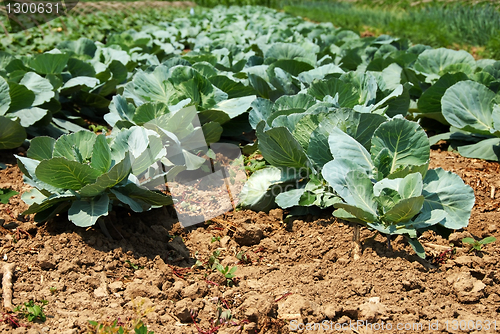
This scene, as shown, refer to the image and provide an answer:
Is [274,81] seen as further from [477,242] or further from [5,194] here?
[5,194]

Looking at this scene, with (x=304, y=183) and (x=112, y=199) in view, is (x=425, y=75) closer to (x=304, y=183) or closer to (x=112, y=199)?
(x=304, y=183)

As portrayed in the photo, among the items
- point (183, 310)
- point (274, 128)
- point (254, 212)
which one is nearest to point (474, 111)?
point (274, 128)

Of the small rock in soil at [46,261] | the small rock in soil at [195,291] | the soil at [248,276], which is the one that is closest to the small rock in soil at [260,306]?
the soil at [248,276]

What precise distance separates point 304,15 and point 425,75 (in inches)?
581

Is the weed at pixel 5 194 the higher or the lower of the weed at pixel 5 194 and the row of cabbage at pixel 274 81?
the lower

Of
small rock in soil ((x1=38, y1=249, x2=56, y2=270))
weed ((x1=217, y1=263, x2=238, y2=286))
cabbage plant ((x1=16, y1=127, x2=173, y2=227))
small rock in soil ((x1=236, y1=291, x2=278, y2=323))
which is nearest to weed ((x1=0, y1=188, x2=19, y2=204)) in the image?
cabbage plant ((x1=16, y1=127, x2=173, y2=227))

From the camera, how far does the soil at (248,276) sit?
68.8 inches

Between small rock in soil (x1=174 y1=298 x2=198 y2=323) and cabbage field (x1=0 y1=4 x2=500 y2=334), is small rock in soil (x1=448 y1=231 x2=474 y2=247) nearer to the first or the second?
cabbage field (x1=0 y1=4 x2=500 y2=334)

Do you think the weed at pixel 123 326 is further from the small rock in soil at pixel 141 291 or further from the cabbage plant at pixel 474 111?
the cabbage plant at pixel 474 111

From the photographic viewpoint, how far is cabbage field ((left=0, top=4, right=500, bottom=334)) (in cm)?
180

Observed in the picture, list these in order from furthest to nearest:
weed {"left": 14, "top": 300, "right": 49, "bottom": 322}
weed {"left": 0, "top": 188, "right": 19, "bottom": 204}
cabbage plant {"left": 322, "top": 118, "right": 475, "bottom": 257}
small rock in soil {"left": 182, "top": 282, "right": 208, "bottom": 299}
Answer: weed {"left": 0, "top": 188, "right": 19, "bottom": 204}
cabbage plant {"left": 322, "top": 118, "right": 475, "bottom": 257}
small rock in soil {"left": 182, "top": 282, "right": 208, "bottom": 299}
weed {"left": 14, "top": 300, "right": 49, "bottom": 322}

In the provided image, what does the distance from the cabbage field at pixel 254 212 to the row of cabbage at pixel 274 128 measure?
0.04 feet

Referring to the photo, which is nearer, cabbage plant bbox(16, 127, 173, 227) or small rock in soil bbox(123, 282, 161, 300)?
small rock in soil bbox(123, 282, 161, 300)

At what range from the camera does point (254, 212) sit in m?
2.74
